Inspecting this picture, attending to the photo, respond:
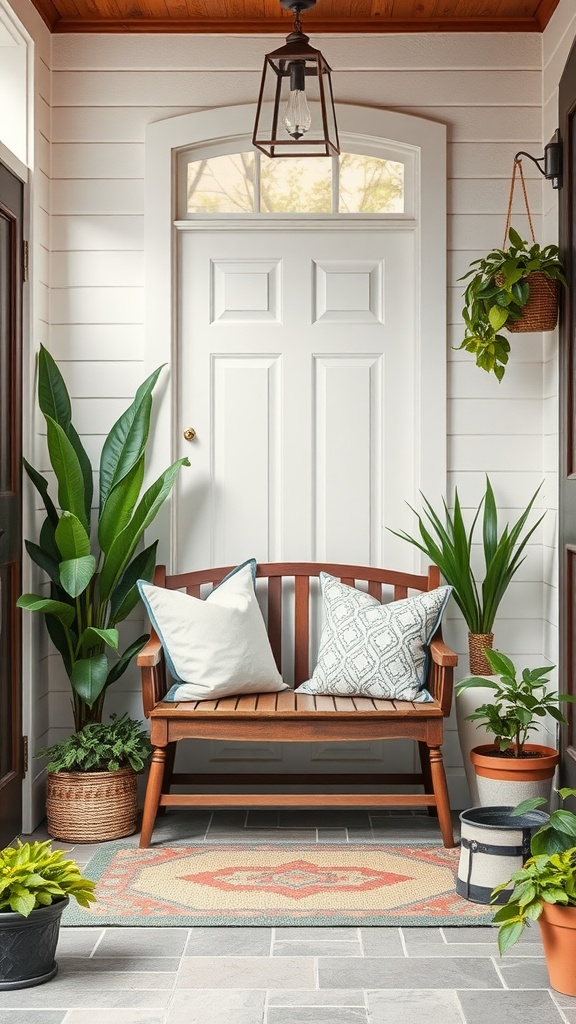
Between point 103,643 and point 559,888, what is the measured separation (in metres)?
1.95

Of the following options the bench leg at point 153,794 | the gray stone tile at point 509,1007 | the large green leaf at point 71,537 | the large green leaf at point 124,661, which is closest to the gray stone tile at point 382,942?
the gray stone tile at point 509,1007

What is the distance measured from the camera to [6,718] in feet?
11.3

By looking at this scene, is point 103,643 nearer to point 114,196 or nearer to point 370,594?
point 370,594

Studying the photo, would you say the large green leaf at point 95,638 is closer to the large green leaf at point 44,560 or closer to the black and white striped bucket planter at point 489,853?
the large green leaf at point 44,560

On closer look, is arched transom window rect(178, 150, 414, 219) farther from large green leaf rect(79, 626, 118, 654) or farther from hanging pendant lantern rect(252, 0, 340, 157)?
large green leaf rect(79, 626, 118, 654)

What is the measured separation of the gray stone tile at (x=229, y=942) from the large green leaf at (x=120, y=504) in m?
1.39

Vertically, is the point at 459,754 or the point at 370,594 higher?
the point at 370,594

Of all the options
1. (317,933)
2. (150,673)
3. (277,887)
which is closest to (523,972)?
(317,933)

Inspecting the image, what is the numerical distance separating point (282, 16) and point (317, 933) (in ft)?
10.4

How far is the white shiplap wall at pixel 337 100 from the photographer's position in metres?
3.91

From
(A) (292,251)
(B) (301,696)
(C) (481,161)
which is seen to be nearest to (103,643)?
(B) (301,696)

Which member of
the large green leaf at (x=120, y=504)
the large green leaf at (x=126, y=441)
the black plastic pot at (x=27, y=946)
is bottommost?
the black plastic pot at (x=27, y=946)

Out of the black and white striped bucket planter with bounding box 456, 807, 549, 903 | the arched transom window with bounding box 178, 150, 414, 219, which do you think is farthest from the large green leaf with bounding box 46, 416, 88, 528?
the black and white striped bucket planter with bounding box 456, 807, 549, 903

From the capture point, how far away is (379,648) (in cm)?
354
